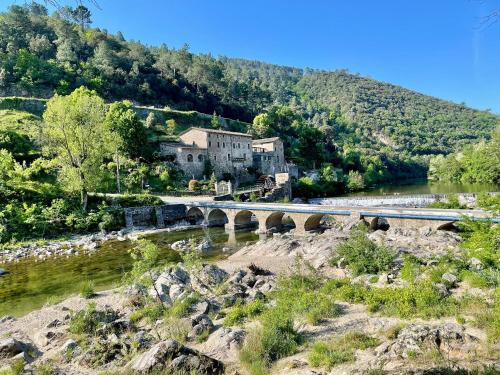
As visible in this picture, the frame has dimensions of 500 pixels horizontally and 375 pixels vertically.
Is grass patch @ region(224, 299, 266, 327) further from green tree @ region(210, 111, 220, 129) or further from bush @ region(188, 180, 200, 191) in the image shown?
green tree @ region(210, 111, 220, 129)

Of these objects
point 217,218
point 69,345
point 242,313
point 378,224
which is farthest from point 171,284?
point 217,218

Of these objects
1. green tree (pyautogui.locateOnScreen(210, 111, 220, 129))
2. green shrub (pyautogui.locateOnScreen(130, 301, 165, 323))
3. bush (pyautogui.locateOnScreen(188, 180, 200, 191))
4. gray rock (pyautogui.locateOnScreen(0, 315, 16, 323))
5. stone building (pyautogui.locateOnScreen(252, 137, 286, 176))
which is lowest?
gray rock (pyautogui.locateOnScreen(0, 315, 16, 323))

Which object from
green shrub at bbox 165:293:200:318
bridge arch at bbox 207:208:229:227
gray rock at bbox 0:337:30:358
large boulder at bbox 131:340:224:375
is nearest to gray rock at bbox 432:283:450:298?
large boulder at bbox 131:340:224:375

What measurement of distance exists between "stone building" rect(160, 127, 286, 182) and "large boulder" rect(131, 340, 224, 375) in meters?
54.2

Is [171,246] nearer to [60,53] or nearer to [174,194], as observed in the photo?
[174,194]

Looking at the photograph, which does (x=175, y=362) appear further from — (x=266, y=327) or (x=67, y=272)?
(x=67, y=272)

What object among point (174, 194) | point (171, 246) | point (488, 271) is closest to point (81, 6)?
point (488, 271)

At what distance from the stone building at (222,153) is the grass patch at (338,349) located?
54114 mm

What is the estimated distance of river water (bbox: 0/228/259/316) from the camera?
1998 centimetres

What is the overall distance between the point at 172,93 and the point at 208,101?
11.4m

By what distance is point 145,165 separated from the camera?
192 feet

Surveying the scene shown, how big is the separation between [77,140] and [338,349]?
41763 mm

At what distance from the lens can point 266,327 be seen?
10414 millimetres

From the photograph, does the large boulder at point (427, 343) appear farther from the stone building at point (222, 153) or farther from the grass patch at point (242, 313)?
the stone building at point (222, 153)
